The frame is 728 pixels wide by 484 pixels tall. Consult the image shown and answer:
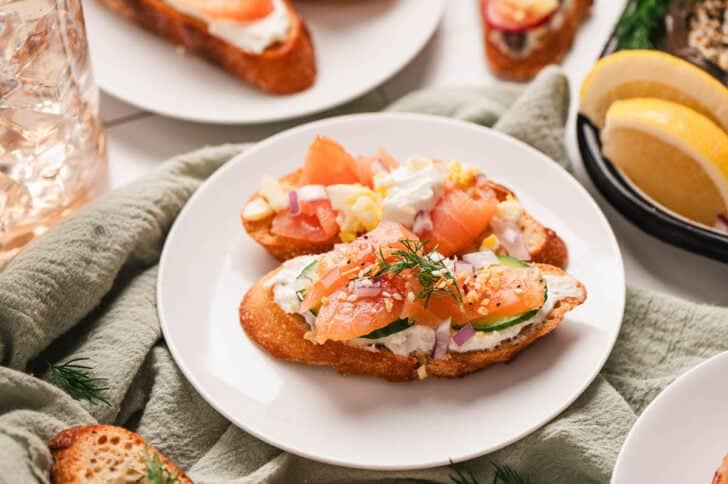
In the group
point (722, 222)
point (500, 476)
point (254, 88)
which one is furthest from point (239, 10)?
point (500, 476)

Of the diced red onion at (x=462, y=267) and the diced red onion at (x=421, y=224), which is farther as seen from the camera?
the diced red onion at (x=421, y=224)

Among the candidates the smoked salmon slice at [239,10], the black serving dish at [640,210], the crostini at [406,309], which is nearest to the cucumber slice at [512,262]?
the crostini at [406,309]

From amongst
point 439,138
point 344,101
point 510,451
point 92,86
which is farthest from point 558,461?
point 92,86

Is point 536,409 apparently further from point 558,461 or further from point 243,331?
point 243,331

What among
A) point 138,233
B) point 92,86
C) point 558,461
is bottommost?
point 558,461

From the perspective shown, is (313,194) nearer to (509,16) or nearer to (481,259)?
(481,259)

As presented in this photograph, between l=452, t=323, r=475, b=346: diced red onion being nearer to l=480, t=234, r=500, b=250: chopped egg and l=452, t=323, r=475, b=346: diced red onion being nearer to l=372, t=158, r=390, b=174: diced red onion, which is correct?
l=480, t=234, r=500, b=250: chopped egg


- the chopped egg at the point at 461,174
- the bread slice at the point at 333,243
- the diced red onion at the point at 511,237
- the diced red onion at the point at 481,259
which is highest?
the chopped egg at the point at 461,174

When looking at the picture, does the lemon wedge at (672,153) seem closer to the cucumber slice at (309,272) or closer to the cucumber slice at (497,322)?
the cucumber slice at (497,322)
